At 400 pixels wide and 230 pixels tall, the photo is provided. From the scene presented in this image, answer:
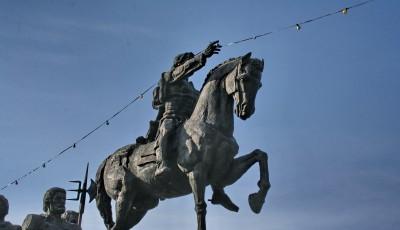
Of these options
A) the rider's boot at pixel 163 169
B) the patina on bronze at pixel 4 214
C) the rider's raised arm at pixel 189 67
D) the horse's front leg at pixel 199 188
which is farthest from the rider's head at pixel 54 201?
the rider's raised arm at pixel 189 67

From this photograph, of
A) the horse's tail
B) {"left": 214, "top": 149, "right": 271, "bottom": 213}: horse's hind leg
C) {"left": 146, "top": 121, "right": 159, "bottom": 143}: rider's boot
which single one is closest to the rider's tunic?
{"left": 146, "top": 121, "right": 159, "bottom": 143}: rider's boot

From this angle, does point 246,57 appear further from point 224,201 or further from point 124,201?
point 124,201

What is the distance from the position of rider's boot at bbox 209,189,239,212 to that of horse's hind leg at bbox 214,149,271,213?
306 mm

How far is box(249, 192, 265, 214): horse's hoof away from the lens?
10.2 m

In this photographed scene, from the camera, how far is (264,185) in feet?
33.8

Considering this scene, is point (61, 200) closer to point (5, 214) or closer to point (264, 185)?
point (5, 214)

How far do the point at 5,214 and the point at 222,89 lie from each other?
474 cm

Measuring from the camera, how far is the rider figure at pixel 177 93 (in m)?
11.1

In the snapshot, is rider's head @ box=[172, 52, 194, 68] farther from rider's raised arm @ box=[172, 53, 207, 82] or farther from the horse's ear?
the horse's ear

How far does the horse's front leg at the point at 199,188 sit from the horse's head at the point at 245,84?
118 cm

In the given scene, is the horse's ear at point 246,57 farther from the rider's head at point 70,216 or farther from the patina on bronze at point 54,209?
the rider's head at point 70,216

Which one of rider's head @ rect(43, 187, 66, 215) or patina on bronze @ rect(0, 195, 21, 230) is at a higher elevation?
rider's head @ rect(43, 187, 66, 215)

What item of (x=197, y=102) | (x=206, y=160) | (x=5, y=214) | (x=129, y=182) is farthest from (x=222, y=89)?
(x=5, y=214)

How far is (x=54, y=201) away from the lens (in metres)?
11.6
